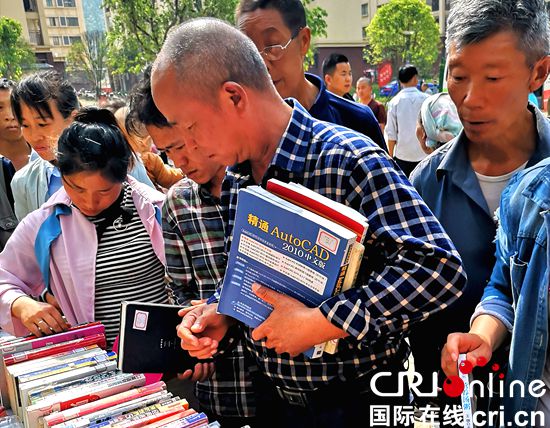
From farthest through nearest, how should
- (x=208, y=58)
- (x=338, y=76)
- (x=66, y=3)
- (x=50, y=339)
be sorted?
(x=66, y=3) < (x=338, y=76) < (x=50, y=339) < (x=208, y=58)

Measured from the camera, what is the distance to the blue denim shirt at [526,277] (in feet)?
3.49

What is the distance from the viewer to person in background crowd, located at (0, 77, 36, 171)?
293cm

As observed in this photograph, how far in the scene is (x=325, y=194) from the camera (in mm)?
1035

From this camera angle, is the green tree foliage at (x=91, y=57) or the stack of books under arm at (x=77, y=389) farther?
the green tree foliage at (x=91, y=57)

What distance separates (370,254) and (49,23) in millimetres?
44532

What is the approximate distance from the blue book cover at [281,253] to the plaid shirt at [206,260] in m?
0.33

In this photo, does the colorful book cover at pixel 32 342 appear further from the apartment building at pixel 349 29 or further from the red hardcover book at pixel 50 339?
the apartment building at pixel 349 29

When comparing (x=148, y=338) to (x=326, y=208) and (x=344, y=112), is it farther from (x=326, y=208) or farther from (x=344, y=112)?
(x=344, y=112)

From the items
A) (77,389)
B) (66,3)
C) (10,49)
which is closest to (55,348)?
(77,389)

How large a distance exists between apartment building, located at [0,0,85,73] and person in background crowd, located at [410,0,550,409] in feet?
114

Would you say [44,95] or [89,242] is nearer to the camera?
[89,242]

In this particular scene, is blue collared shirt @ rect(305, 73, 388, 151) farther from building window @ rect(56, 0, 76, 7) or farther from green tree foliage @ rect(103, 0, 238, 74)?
building window @ rect(56, 0, 76, 7)

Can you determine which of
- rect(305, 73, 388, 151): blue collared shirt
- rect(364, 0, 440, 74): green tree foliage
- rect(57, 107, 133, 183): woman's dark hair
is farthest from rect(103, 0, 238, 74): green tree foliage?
rect(364, 0, 440, 74): green tree foliage

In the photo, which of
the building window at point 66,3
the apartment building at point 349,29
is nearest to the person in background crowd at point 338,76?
the apartment building at point 349,29
